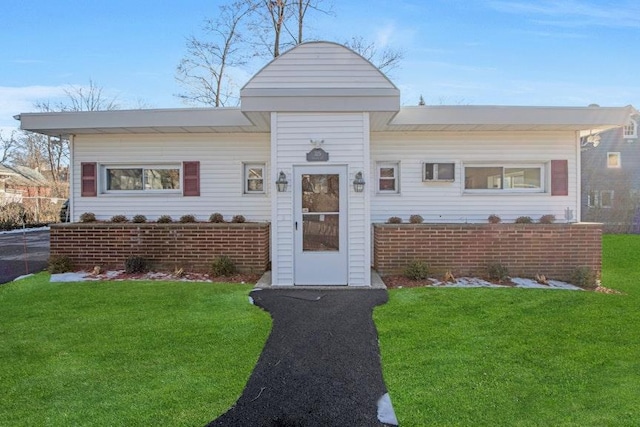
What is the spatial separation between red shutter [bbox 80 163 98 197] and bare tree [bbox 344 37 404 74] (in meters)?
13.4

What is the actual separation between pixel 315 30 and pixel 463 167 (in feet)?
37.1

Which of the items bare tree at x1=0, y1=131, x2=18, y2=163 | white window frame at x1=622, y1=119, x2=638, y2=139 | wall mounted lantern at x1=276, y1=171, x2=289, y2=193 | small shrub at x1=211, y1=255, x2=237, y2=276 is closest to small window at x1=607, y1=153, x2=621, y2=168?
white window frame at x1=622, y1=119, x2=638, y2=139

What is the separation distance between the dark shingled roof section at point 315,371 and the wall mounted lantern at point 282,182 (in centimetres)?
195

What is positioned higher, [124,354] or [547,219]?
[547,219]

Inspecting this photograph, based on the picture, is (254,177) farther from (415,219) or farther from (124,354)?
(124,354)

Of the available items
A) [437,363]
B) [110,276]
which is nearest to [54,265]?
[110,276]

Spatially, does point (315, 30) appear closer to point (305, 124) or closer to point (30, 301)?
point (305, 124)

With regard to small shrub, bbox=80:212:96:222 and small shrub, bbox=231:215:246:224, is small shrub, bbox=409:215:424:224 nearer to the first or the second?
small shrub, bbox=231:215:246:224

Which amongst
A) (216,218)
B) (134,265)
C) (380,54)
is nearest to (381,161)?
(216,218)

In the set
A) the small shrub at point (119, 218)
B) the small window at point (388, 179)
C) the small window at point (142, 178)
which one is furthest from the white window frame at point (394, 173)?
the small shrub at point (119, 218)

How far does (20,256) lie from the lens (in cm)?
1007

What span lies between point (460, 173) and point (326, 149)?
3.56 metres

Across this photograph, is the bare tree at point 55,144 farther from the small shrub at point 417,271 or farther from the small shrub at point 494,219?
the small shrub at point 494,219

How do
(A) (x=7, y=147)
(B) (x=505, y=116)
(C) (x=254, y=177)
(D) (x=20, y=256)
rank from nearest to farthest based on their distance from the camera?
1. (B) (x=505, y=116)
2. (C) (x=254, y=177)
3. (D) (x=20, y=256)
4. (A) (x=7, y=147)
